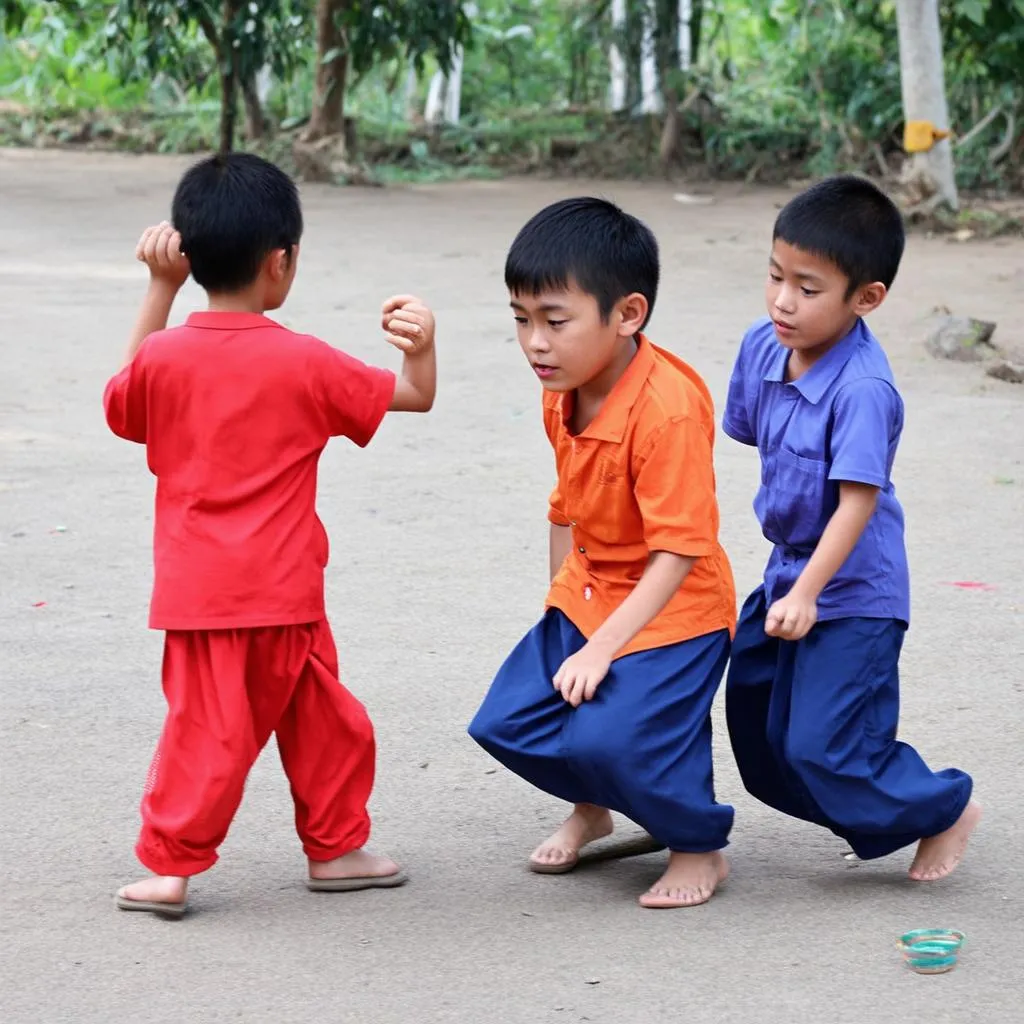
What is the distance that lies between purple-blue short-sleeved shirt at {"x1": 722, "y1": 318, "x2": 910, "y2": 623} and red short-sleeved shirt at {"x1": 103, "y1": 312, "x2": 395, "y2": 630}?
26.4 inches

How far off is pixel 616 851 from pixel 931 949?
69 centimetres

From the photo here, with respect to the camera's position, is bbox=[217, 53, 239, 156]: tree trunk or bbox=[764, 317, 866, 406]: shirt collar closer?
bbox=[764, 317, 866, 406]: shirt collar

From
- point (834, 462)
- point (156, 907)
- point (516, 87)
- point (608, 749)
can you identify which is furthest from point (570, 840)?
point (516, 87)

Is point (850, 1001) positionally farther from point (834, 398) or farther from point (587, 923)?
point (834, 398)

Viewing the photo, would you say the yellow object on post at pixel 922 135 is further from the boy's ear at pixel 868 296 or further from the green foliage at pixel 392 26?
the boy's ear at pixel 868 296

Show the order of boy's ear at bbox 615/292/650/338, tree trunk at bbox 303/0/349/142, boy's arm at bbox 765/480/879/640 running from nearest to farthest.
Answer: boy's arm at bbox 765/480/879/640, boy's ear at bbox 615/292/650/338, tree trunk at bbox 303/0/349/142

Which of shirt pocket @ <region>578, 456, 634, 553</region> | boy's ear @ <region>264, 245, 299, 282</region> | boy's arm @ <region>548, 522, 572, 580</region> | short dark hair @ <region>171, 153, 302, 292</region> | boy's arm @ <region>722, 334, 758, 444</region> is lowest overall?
boy's arm @ <region>548, 522, 572, 580</region>

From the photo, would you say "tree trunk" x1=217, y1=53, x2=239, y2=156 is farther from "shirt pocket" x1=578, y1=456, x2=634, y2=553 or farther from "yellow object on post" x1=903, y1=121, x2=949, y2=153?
"shirt pocket" x1=578, y1=456, x2=634, y2=553

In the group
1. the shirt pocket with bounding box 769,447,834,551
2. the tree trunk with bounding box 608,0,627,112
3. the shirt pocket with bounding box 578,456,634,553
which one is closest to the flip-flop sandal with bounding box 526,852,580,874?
the shirt pocket with bounding box 578,456,634,553

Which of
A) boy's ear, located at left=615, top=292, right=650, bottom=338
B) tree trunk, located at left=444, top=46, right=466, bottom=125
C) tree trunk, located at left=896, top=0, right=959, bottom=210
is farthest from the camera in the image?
tree trunk, located at left=444, top=46, right=466, bottom=125

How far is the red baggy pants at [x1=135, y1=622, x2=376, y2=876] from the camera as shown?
278 centimetres

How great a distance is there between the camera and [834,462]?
275 cm

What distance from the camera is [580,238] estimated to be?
2.78 metres

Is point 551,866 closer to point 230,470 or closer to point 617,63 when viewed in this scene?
point 230,470
